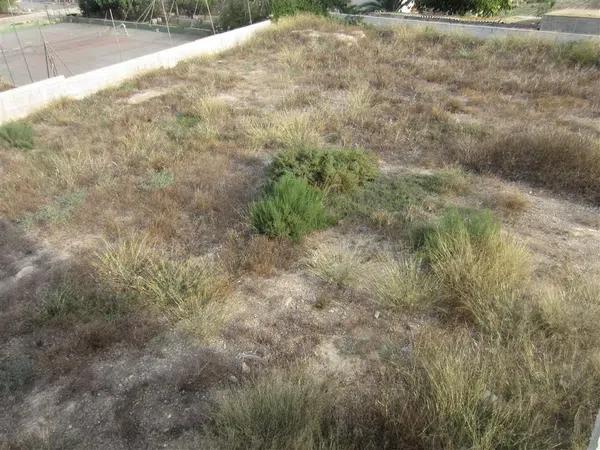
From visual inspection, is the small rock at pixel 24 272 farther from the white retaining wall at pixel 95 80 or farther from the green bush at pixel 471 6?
the green bush at pixel 471 6

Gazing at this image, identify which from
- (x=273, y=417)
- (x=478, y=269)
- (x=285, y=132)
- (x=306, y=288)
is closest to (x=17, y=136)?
(x=285, y=132)

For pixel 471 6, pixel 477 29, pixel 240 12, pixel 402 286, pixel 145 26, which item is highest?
pixel 240 12

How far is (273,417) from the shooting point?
255 cm

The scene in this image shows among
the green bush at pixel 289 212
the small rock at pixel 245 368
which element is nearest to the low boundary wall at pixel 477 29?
the green bush at pixel 289 212

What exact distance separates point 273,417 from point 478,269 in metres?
2.08

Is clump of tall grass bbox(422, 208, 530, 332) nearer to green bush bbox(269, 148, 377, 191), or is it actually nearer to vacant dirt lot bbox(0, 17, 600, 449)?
vacant dirt lot bbox(0, 17, 600, 449)

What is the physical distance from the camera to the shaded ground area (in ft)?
43.1

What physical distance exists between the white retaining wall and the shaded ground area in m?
2.75

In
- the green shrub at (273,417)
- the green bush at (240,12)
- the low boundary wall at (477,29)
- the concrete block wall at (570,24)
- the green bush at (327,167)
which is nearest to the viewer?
the green shrub at (273,417)

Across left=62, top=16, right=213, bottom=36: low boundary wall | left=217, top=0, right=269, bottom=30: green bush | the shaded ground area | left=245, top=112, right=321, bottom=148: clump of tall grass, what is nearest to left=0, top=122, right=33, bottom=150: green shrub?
left=245, top=112, right=321, bottom=148: clump of tall grass

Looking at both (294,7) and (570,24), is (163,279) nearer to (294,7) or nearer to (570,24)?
(294,7)

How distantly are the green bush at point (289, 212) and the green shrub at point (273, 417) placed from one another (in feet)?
6.22

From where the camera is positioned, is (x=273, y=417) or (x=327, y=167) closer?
(x=273, y=417)

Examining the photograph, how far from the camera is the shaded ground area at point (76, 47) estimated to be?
13143 mm
